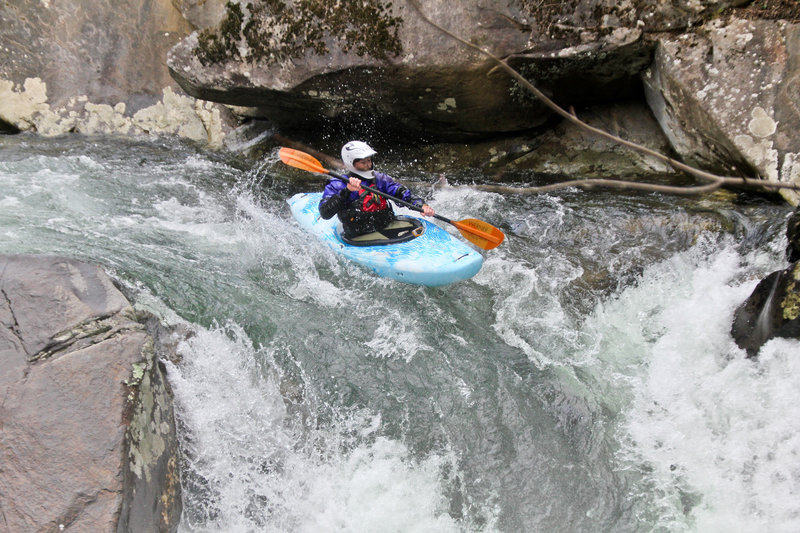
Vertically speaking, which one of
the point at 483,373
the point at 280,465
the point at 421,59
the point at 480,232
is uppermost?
the point at 421,59

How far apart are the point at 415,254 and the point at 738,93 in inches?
112

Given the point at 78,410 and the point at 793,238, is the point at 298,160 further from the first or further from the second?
the point at 793,238

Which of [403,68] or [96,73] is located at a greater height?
[403,68]

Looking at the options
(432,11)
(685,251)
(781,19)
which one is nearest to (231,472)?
(685,251)

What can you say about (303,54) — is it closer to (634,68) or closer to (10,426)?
(634,68)

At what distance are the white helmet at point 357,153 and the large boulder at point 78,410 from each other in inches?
78.9

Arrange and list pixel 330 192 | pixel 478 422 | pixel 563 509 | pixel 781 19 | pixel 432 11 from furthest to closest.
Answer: pixel 432 11 < pixel 330 192 < pixel 781 19 < pixel 478 422 < pixel 563 509

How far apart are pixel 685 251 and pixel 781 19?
1941 mm

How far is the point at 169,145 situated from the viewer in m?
6.88

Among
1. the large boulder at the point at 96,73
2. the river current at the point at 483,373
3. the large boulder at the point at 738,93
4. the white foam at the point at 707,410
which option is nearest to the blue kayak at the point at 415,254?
the river current at the point at 483,373

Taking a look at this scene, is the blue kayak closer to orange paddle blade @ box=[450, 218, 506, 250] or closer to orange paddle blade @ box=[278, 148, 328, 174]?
orange paddle blade @ box=[450, 218, 506, 250]

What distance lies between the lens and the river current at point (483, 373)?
10.1 ft

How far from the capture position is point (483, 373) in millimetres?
3730

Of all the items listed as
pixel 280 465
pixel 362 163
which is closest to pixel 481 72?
pixel 362 163
